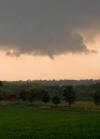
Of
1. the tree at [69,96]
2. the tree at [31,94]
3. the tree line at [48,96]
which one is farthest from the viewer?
the tree at [31,94]

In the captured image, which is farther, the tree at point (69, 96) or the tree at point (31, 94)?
the tree at point (31, 94)

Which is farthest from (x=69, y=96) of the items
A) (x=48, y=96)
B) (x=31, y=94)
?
(x=31, y=94)

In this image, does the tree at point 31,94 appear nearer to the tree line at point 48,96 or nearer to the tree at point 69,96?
the tree line at point 48,96

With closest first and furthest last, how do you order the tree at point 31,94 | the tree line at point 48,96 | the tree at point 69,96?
1. the tree line at point 48,96
2. the tree at point 69,96
3. the tree at point 31,94

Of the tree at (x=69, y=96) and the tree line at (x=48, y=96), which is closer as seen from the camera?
the tree line at (x=48, y=96)

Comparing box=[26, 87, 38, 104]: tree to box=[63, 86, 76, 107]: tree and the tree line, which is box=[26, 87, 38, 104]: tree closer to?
the tree line

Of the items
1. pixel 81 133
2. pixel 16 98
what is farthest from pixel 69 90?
pixel 81 133

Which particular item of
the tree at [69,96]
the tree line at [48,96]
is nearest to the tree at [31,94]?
the tree line at [48,96]

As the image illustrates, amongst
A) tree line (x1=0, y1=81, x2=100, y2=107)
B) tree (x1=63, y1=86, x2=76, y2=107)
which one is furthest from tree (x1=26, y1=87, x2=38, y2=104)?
tree (x1=63, y1=86, x2=76, y2=107)

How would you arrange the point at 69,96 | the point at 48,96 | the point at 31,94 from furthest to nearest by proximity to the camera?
1. the point at 31,94
2. the point at 48,96
3. the point at 69,96

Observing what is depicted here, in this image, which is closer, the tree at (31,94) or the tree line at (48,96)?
the tree line at (48,96)

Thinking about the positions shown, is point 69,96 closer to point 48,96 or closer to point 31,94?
point 48,96

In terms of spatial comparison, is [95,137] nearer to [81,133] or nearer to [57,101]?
[81,133]

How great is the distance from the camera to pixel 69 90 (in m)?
113
